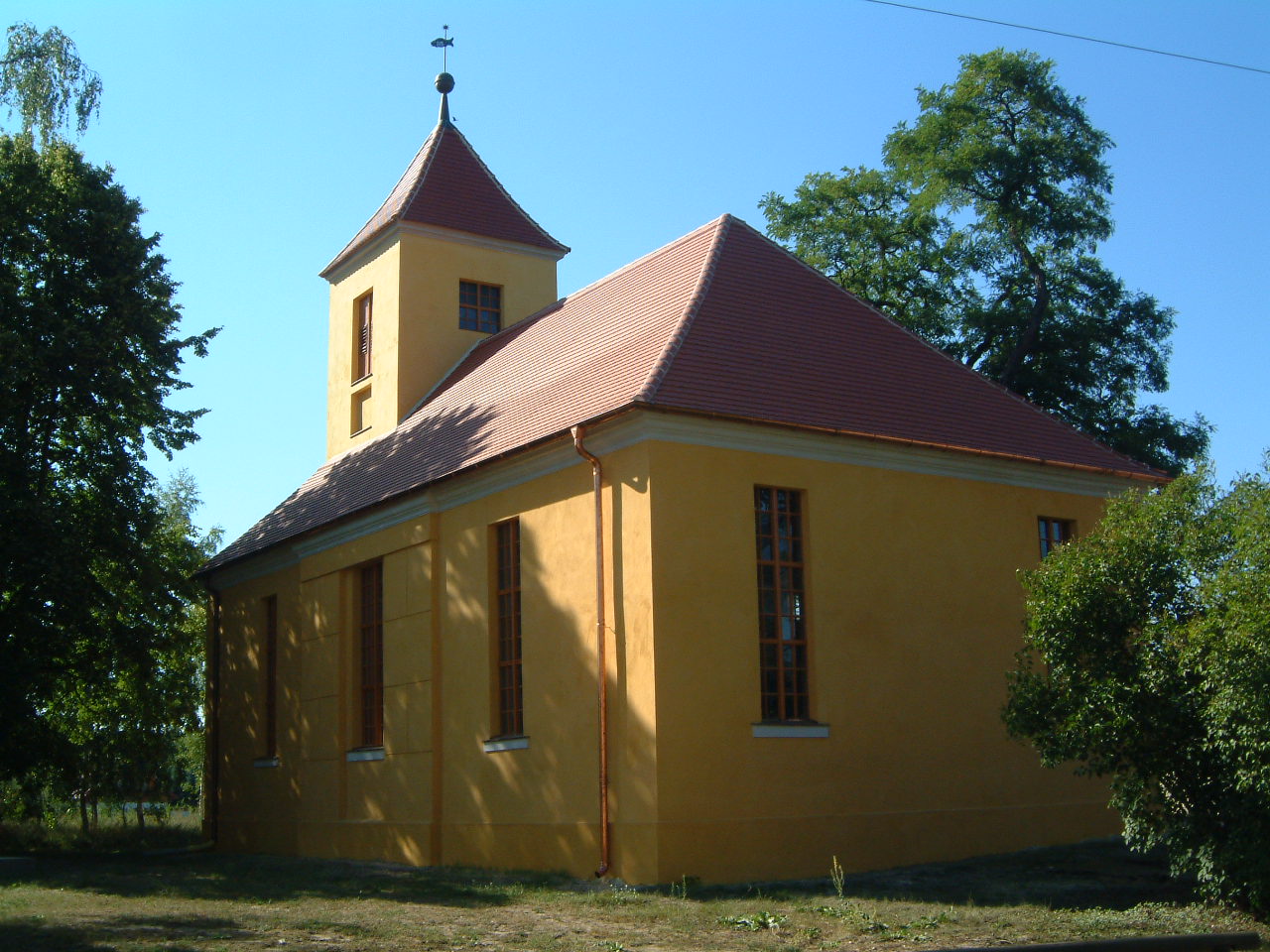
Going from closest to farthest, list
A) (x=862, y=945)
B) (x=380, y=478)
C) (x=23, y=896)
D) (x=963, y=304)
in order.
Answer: (x=862, y=945)
(x=23, y=896)
(x=380, y=478)
(x=963, y=304)

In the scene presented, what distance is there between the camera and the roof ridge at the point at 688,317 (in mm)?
15652

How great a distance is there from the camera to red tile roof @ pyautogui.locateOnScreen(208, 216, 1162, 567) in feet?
55.1

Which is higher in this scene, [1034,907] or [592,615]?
[592,615]

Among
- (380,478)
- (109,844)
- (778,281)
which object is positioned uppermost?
(778,281)

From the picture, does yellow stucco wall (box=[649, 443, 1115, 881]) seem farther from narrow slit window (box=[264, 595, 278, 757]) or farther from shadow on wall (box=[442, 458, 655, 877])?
narrow slit window (box=[264, 595, 278, 757])

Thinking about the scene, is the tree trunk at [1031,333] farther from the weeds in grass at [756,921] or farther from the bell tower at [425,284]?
the weeds in grass at [756,921]

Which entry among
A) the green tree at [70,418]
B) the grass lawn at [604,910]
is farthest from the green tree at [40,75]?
the grass lawn at [604,910]

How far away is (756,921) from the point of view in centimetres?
1195

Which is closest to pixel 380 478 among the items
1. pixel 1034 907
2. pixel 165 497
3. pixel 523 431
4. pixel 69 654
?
pixel 523 431

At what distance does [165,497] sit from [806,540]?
30678 millimetres

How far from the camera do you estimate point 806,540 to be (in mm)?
16625

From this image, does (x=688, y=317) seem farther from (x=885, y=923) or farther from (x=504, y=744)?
(x=885, y=923)

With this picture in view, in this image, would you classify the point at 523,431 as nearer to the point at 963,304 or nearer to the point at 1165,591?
the point at 1165,591

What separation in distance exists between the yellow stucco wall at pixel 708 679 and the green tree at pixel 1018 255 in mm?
11181
